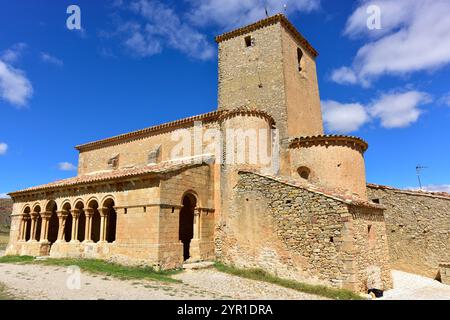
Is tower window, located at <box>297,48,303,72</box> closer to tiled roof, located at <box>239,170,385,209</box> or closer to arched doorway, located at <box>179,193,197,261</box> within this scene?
tiled roof, located at <box>239,170,385,209</box>

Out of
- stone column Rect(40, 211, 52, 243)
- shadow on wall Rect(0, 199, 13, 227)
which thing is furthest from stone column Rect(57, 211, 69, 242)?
shadow on wall Rect(0, 199, 13, 227)

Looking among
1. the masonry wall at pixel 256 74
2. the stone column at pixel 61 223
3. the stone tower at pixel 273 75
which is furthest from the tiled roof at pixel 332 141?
the stone column at pixel 61 223

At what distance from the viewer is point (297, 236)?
11.8 m

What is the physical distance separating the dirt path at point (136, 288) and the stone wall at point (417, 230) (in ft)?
30.4

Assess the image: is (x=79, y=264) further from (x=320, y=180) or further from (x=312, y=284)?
(x=320, y=180)

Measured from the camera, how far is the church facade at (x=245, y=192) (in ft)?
37.5

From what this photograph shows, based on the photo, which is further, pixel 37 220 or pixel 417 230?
pixel 37 220

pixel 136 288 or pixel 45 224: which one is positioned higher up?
pixel 45 224

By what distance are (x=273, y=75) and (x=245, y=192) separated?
7.22 m

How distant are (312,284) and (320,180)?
557 centimetres

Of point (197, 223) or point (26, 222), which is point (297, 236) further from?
point (26, 222)

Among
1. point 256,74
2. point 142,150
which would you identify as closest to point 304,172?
point 256,74

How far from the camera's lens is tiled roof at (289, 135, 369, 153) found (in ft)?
50.2
